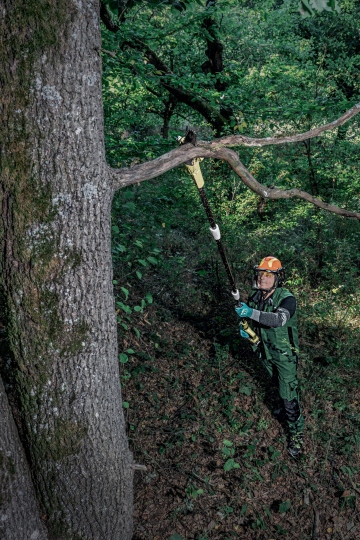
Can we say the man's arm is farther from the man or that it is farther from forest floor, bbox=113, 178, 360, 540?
forest floor, bbox=113, 178, 360, 540

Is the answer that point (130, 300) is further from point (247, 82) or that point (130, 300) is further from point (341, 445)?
point (247, 82)

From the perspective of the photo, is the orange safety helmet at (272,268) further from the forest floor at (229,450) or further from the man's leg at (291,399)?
the forest floor at (229,450)

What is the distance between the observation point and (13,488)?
217 centimetres

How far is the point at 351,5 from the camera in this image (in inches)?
395

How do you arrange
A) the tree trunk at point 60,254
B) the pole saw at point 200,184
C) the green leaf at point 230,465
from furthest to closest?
the green leaf at point 230,465 → the pole saw at point 200,184 → the tree trunk at point 60,254

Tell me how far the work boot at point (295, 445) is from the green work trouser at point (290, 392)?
0.09 meters

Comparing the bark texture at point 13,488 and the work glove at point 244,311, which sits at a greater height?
the work glove at point 244,311

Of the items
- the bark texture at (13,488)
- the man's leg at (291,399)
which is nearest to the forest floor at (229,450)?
the man's leg at (291,399)

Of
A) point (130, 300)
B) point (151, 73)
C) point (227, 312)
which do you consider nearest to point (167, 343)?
point (130, 300)

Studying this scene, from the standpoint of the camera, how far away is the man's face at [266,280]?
443 cm

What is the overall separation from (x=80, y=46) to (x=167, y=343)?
13.8 feet

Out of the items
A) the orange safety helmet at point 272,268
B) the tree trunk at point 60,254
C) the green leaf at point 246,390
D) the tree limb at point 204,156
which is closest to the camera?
the tree trunk at point 60,254

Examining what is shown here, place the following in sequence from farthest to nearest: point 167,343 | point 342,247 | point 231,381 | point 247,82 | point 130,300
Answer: point 247,82, point 342,247, point 130,300, point 167,343, point 231,381

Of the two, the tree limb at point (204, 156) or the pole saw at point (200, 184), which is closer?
the tree limb at point (204, 156)
